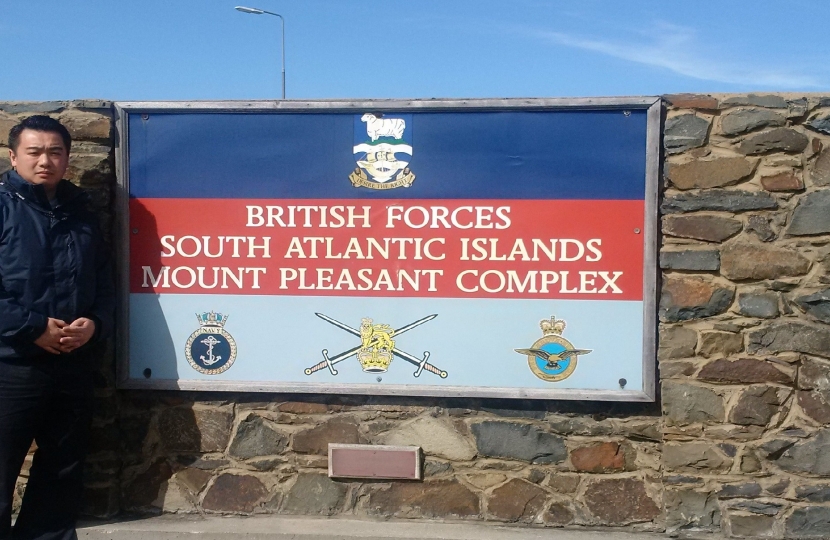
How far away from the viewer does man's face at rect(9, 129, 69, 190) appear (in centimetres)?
352

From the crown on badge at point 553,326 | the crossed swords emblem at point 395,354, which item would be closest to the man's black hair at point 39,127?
the crossed swords emblem at point 395,354

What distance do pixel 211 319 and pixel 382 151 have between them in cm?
123

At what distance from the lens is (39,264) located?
3414 mm

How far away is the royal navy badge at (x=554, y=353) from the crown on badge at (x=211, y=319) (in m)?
1.57

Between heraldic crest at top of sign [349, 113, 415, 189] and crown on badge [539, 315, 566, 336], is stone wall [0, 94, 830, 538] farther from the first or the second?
heraldic crest at top of sign [349, 113, 415, 189]

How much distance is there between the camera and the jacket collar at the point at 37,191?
3430 millimetres

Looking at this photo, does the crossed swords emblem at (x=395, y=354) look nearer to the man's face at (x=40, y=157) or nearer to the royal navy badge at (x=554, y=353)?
the royal navy badge at (x=554, y=353)

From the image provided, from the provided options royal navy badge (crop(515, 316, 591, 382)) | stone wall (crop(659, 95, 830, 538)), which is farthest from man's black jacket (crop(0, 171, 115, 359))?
stone wall (crop(659, 95, 830, 538))

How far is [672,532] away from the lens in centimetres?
373

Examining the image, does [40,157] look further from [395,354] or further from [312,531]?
[312,531]

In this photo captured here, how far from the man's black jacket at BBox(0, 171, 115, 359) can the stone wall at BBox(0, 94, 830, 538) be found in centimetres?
43

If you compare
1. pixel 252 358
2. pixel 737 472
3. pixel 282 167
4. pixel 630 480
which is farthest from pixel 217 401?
pixel 737 472

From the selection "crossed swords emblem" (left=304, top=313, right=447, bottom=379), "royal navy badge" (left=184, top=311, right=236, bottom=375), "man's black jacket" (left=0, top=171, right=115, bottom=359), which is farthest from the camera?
"royal navy badge" (left=184, top=311, right=236, bottom=375)

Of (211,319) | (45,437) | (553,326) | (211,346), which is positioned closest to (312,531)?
(211,346)
